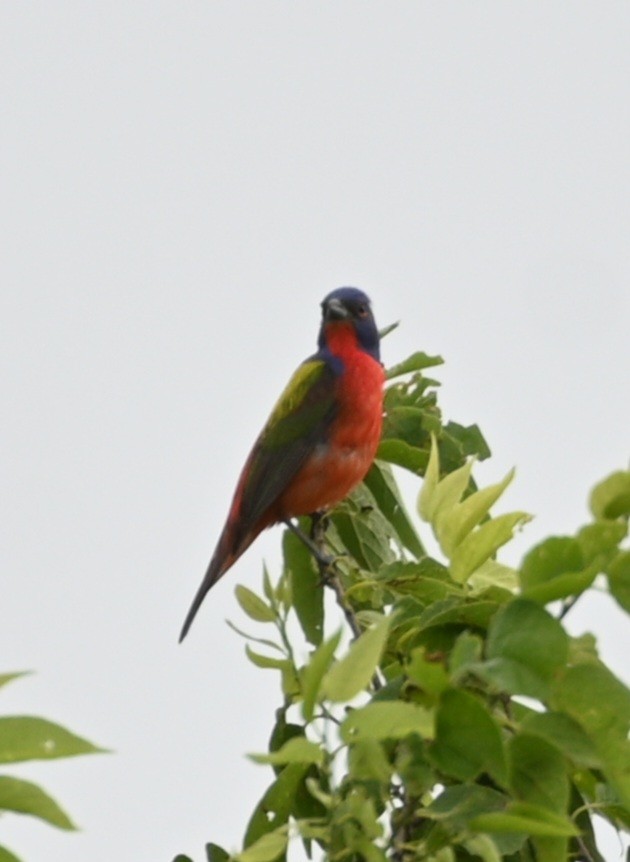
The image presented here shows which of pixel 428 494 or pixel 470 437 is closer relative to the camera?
pixel 428 494

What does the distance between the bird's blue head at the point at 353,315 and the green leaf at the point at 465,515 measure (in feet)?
13.6

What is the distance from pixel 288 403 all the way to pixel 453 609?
162 inches

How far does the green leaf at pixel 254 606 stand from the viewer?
320cm

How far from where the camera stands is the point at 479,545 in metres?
2.88

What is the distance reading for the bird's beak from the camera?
711cm

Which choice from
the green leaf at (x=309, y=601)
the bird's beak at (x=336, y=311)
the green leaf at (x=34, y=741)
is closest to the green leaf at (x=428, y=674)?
the green leaf at (x=34, y=741)

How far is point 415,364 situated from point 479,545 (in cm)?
190

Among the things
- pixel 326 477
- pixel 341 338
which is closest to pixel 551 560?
pixel 326 477

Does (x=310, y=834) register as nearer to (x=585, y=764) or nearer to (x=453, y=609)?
(x=585, y=764)

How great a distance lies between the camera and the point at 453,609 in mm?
2719

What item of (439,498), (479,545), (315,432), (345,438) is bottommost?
(479,545)

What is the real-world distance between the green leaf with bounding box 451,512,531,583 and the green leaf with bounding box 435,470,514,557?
15 millimetres

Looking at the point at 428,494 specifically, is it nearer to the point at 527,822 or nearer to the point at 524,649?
the point at 524,649

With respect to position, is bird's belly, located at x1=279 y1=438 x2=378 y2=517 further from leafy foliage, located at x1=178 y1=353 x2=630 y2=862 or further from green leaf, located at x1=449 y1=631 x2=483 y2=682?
green leaf, located at x1=449 y1=631 x2=483 y2=682
